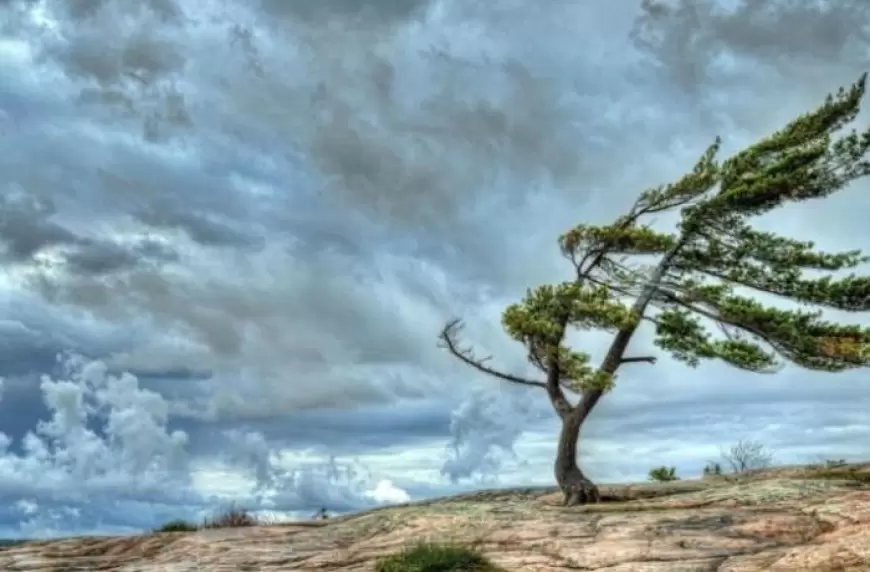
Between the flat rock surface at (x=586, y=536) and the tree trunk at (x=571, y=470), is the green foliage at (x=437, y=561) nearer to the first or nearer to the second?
the flat rock surface at (x=586, y=536)

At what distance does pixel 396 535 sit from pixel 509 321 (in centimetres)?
725

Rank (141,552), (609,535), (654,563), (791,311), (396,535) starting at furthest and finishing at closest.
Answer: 1. (791,311)
2. (141,552)
3. (396,535)
4. (609,535)
5. (654,563)

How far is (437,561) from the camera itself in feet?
62.5

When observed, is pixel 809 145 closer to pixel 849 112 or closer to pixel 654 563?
pixel 849 112

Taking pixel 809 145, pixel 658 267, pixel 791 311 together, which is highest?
pixel 809 145

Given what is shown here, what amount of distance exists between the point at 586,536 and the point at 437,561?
3.13 meters

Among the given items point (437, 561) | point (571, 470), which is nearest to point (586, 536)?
point (437, 561)

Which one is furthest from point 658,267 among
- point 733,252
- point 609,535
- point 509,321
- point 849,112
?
point 609,535

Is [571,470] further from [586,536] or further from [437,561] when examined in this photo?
[437,561]

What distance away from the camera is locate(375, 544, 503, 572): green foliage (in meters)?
19.0

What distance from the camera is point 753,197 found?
28.1 metres

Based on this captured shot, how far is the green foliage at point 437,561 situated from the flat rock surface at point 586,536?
0.39 meters

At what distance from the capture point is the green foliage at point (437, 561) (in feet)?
62.2

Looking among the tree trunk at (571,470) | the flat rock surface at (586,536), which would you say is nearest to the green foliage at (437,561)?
the flat rock surface at (586,536)
